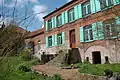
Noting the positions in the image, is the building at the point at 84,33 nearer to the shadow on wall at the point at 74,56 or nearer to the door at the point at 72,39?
the door at the point at 72,39

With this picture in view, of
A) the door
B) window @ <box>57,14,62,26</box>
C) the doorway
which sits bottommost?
the doorway

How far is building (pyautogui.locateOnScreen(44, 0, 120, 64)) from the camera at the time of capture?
637 inches

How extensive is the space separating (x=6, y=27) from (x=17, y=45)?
39 cm

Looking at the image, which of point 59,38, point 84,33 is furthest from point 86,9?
point 59,38

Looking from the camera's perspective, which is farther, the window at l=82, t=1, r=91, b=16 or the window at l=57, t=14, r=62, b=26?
the window at l=57, t=14, r=62, b=26

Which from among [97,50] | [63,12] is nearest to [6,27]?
[97,50]

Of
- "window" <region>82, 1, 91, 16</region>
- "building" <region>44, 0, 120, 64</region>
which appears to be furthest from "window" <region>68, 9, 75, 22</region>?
"window" <region>82, 1, 91, 16</region>

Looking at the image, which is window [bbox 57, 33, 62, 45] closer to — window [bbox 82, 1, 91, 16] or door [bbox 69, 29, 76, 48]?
door [bbox 69, 29, 76, 48]

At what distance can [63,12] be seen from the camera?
78.3ft

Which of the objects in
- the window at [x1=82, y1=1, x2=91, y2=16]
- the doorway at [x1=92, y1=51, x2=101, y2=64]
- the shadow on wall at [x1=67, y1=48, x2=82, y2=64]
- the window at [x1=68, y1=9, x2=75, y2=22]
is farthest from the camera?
the window at [x1=68, y1=9, x2=75, y2=22]

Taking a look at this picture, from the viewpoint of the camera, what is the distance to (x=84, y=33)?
1998 centimetres

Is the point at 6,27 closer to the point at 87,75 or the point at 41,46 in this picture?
the point at 87,75

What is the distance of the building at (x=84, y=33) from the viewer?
16188mm

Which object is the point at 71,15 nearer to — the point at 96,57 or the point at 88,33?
the point at 88,33
